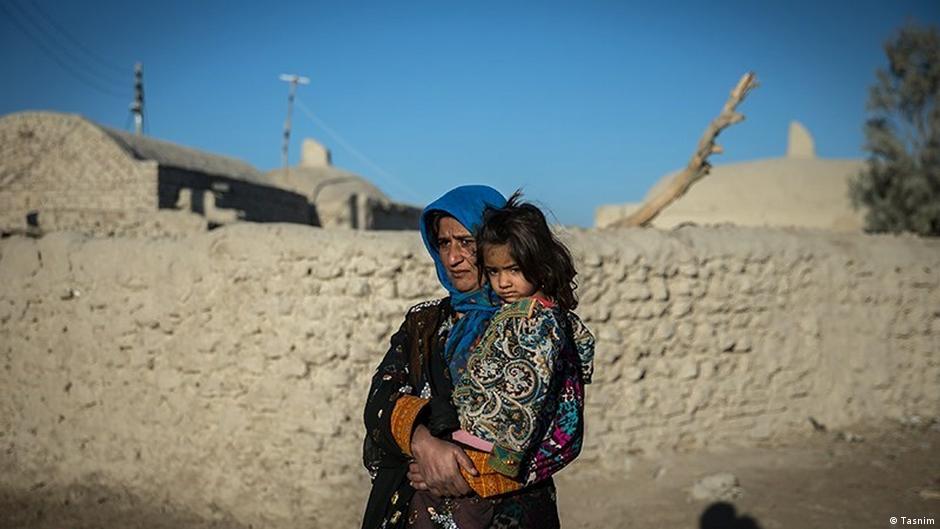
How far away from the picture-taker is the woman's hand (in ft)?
5.01

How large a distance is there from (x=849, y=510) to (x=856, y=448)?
1.28m

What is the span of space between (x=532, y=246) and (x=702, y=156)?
6607mm

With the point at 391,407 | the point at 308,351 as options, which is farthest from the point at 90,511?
the point at 391,407

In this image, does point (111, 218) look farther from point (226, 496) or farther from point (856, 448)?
point (856, 448)

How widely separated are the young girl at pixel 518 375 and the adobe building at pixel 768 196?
89.1 feet

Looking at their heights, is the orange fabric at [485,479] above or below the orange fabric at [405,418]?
below

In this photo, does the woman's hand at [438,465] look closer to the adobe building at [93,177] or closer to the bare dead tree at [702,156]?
the bare dead tree at [702,156]

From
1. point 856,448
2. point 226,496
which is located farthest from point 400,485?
point 856,448

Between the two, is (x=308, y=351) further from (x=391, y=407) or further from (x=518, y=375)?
(x=518, y=375)

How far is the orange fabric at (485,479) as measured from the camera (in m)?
1.54

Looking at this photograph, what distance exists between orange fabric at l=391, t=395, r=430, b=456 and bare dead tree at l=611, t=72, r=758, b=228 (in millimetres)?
6010

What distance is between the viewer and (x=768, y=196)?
31.8 meters

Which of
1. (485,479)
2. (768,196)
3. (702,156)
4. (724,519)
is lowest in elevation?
(724,519)

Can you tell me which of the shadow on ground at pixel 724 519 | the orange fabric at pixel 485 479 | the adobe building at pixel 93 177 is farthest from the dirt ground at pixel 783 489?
the adobe building at pixel 93 177
